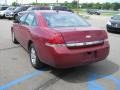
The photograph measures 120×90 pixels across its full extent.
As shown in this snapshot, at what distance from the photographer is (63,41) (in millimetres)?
5289

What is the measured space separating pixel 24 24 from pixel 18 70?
6.19 ft

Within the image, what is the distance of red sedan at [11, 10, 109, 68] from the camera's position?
5.29 metres

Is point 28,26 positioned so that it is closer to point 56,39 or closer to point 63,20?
point 63,20

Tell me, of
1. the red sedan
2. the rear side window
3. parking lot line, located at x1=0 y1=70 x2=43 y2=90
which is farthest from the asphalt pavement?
the rear side window

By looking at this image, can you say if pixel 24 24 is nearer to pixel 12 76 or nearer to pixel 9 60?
pixel 9 60

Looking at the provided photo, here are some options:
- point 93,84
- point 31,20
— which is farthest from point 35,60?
point 93,84

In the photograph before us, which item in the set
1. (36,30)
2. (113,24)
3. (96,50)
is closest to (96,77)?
(96,50)

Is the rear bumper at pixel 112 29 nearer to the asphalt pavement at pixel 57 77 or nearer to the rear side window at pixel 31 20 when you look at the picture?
the asphalt pavement at pixel 57 77

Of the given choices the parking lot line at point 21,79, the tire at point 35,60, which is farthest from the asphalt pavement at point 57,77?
the tire at point 35,60

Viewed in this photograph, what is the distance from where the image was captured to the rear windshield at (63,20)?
618cm

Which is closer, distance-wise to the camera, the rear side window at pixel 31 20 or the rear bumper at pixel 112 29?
→ the rear side window at pixel 31 20

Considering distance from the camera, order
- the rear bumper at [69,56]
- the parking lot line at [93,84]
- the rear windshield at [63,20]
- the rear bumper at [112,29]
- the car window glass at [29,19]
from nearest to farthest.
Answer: the parking lot line at [93,84] → the rear bumper at [69,56] → the rear windshield at [63,20] → the car window glass at [29,19] → the rear bumper at [112,29]

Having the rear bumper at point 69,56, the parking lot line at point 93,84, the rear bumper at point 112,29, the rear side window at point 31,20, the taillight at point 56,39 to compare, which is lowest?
the rear bumper at point 112,29

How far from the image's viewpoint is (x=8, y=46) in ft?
31.6
